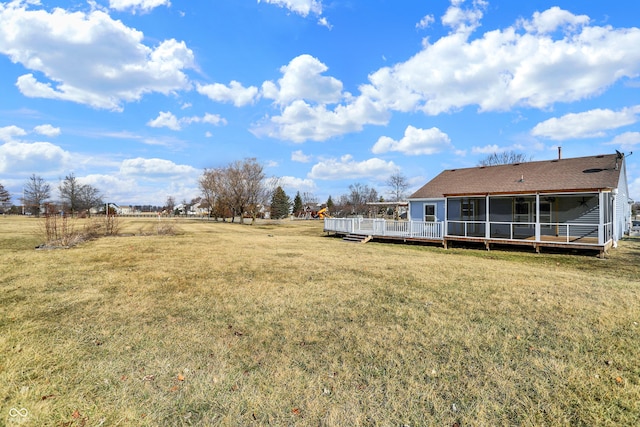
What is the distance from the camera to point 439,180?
22.6 m

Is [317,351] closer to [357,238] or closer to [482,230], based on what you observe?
[357,238]

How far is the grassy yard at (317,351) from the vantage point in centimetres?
297

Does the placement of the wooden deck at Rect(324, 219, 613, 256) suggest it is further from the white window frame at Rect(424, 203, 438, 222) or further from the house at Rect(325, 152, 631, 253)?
the white window frame at Rect(424, 203, 438, 222)

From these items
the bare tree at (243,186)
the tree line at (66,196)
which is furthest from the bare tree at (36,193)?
the bare tree at (243,186)

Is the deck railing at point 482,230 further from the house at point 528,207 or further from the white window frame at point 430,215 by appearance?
the white window frame at point 430,215

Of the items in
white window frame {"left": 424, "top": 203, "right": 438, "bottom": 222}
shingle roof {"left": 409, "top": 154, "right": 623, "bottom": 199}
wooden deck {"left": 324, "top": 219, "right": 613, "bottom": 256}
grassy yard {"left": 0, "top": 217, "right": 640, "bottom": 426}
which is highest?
shingle roof {"left": 409, "top": 154, "right": 623, "bottom": 199}

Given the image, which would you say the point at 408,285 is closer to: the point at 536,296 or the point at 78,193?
the point at 536,296

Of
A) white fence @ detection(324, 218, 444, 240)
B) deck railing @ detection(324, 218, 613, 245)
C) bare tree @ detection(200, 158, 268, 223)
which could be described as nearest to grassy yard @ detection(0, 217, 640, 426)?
deck railing @ detection(324, 218, 613, 245)

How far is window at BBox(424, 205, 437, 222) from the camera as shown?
2033 centimetres

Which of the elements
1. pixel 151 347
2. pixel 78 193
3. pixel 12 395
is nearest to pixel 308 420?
pixel 151 347

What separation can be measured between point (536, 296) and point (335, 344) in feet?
16.1

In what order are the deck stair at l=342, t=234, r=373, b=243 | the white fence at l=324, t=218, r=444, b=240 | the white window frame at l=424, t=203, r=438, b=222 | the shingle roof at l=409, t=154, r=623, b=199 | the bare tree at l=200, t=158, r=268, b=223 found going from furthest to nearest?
the bare tree at l=200, t=158, r=268, b=223 < the white window frame at l=424, t=203, r=438, b=222 < the deck stair at l=342, t=234, r=373, b=243 < the white fence at l=324, t=218, r=444, b=240 < the shingle roof at l=409, t=154, r=623, b=199

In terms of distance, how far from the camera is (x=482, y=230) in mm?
18734

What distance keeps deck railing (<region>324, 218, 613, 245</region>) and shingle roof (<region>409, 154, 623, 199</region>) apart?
6.44ft
